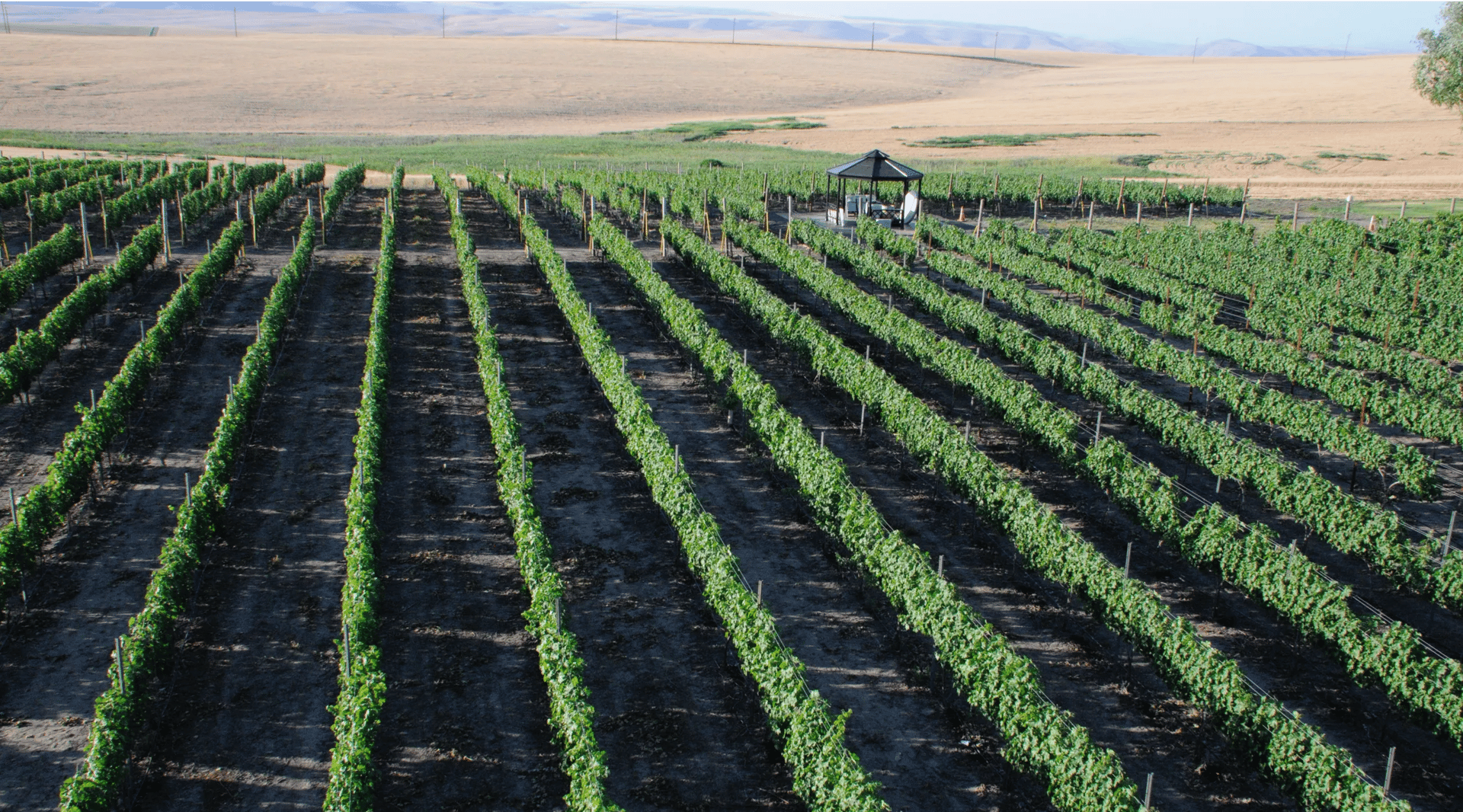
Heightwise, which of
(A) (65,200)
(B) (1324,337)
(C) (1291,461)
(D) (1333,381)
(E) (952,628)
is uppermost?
(A) (65,200)

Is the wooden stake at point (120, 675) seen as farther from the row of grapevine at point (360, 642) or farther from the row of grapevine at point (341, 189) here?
the row of grapevine at point (341, 189)

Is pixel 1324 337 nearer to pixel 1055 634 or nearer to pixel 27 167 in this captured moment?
pixel 1055 634

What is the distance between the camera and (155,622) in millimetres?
14109

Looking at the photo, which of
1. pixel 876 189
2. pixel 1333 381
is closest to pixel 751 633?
pixel 1333 381

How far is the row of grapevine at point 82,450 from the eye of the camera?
626 inches

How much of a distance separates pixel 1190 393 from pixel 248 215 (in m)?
38.9

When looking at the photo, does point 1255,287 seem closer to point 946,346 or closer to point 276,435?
point 946,346

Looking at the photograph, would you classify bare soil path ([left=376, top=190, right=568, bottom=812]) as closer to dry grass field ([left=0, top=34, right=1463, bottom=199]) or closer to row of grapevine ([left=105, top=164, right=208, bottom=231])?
row of grapevine ([left=105, top=164, right=208, bottom=231])

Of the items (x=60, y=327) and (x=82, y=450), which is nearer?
(x=82, y=450)

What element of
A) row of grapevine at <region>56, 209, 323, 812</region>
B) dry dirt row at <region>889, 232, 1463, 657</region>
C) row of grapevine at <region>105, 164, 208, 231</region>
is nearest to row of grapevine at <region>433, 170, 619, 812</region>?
row of grapevine at <region>56, 209, 323, 812</region>

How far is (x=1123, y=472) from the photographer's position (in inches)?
738

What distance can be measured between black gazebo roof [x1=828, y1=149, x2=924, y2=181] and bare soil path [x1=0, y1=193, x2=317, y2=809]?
2381 cm

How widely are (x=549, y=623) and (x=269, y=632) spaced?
4.56 m

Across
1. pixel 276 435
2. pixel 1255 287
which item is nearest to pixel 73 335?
pixel 276 435
